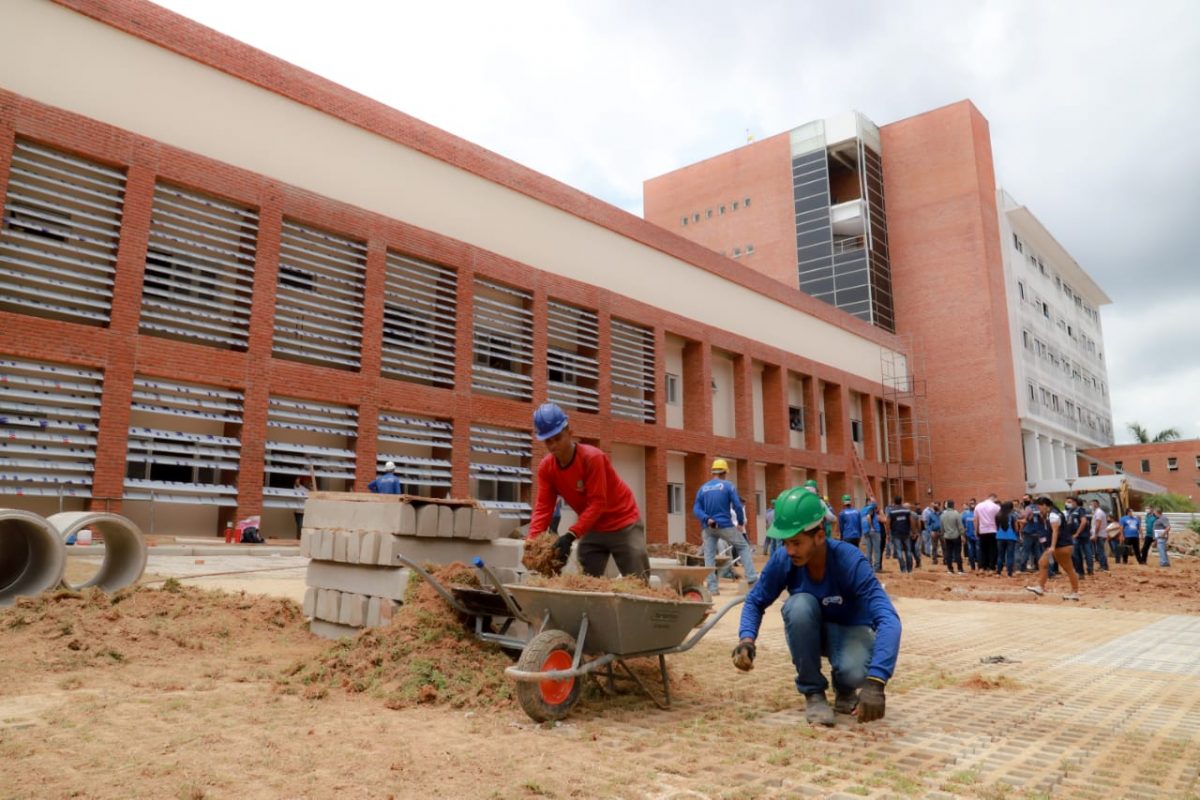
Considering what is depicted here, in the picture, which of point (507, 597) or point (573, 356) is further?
point (573, 356)

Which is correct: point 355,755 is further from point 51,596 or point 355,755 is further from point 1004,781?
point 51,596

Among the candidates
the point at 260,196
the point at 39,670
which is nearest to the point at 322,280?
the point at 260,196

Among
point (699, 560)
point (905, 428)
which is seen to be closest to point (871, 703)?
point (699, 560)

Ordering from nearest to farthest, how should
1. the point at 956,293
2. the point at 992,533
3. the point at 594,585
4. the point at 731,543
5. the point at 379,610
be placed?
the point at 594,585
the point at 379,610
the point at 731,543
the point at 992,533
the point at 956,293

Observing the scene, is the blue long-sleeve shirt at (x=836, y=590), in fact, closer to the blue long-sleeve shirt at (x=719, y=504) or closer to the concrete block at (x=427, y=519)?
the concrete block at (x=427, y=519)

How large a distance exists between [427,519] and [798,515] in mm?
2909

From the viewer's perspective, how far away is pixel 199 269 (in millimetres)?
15297

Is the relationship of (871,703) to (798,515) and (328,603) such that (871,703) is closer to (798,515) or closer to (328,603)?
(798,515)

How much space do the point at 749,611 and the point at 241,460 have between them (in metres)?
13.2

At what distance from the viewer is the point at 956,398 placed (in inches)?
1513

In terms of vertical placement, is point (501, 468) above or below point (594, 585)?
above

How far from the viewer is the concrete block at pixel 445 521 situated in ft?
19.1

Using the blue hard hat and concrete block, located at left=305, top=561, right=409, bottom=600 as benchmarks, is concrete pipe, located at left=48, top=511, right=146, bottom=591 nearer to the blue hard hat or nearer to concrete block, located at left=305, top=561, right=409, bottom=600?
concrete block, located at left=305, top=561, right=409, bottom=600

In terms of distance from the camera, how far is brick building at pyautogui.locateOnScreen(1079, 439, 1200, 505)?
5688cm
